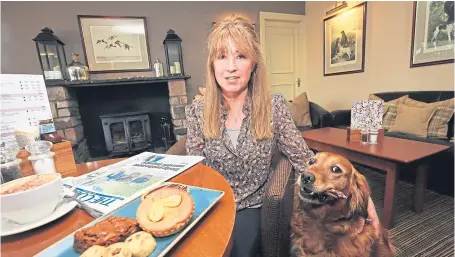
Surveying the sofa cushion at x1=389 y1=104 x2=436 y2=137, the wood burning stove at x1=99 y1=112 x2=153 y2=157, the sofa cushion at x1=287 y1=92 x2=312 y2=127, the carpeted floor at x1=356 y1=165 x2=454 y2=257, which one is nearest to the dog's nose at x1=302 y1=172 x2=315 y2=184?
the carpeted floor at x1=356 y1=165 x2=454 y2=257

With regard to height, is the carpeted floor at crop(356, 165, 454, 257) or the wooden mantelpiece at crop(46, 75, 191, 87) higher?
the wooden mantelpiece at crop(46, 75, 191, 87)

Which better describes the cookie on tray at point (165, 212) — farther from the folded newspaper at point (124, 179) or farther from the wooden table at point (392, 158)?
the wooden table at point (392, 158)

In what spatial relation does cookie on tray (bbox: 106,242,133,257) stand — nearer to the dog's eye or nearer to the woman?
the woman

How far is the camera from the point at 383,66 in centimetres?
295

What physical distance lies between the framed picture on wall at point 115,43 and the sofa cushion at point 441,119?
131 inches

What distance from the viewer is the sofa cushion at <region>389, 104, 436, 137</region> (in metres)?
Result: 2.12

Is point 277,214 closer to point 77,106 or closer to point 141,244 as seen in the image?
point 141,244

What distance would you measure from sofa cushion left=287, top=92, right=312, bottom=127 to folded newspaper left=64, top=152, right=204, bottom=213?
2.52 m

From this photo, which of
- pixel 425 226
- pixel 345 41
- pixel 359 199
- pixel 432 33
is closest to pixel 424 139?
pixel 425 226

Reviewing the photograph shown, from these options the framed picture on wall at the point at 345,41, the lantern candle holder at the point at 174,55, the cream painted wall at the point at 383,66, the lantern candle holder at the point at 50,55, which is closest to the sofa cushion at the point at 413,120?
the cream painted wall at the point at 383,66

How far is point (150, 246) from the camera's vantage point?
13.2 inches

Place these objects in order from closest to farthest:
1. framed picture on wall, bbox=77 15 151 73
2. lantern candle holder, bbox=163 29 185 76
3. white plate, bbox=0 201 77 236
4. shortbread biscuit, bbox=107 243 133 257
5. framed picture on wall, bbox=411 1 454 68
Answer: shortbread biscuit, bbox=107 243 133 257, white plate, bbox=0 201 77 236, framed picture on wall, bbox=411 1 454 68, framed picture on wall, bbox=77 15 151 73, lantern candle holder, bbox=163 29 185 76

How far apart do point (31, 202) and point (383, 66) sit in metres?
3.62

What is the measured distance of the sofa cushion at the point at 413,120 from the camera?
6.94ft
